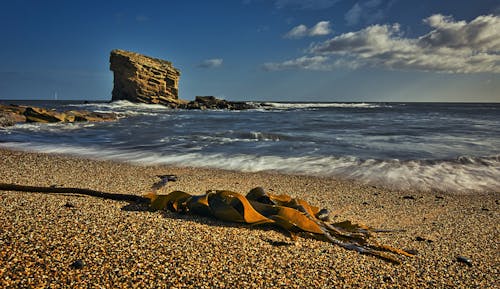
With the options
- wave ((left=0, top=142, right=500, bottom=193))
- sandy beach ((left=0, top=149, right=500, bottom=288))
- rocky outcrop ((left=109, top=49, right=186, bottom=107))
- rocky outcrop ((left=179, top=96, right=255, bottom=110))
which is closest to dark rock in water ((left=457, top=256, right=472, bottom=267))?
sandy beach ((left=0, top=149, right=500, bottom=288))

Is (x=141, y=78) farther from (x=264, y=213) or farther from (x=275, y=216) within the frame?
(x=275, y=216)

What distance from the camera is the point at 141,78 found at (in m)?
44.6

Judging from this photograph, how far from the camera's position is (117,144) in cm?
944

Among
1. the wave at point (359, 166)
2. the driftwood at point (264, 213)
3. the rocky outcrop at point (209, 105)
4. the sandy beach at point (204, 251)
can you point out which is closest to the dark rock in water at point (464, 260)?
the sandy beach at point (204, 251)

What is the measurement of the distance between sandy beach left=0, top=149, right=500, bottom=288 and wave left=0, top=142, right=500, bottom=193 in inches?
67.4

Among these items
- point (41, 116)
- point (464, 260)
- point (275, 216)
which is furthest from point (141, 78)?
point (464, 260)

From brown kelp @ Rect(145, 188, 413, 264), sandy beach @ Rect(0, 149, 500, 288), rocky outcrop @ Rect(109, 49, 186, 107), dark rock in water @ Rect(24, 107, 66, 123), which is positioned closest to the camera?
sandy beach @ Rect(0, 149, 500, 288)

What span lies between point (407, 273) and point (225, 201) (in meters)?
1.54

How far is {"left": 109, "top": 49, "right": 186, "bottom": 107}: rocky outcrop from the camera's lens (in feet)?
143

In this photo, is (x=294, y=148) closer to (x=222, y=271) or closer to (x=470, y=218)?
(x=470, y=218)

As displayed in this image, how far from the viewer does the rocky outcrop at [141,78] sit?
4347cm

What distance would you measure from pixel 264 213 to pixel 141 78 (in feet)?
149

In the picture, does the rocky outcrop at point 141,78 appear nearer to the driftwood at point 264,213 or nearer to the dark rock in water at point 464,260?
the driftwood at point 264,213

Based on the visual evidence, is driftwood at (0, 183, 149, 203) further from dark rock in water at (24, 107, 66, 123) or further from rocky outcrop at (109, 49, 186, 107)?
rocky outcrop at (109, 49, 186, 107)
